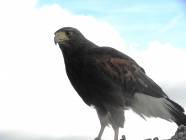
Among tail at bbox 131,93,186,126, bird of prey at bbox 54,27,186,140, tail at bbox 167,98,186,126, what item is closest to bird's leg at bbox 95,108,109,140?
bird of prey at bbox 54,27,186,140

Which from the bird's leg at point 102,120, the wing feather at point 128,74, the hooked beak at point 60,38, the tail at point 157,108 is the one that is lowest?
the bird's leg at point 102,120

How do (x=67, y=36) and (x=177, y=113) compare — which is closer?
(x=67, y=36)

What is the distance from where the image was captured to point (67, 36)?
11.5 meters

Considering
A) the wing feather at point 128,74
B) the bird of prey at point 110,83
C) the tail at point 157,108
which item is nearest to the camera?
the bird of prey at point 110,83

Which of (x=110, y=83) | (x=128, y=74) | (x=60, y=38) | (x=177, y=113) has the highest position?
(x=60, y=38)

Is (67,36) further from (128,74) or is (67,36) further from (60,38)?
(128,74)

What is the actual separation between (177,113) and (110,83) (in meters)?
1.91

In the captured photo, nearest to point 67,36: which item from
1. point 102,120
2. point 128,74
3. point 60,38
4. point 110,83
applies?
point 60,38

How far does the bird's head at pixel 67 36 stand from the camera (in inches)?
443

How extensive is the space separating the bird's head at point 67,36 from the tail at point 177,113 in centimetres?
294

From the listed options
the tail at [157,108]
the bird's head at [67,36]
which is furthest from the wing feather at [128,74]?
the bird's head at [67,36]

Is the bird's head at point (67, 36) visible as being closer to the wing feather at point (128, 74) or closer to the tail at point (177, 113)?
the wing feather at point (128, 74)

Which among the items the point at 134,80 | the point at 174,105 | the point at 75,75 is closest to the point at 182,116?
the point at 174,105

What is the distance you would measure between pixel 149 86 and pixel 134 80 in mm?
439
